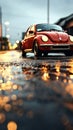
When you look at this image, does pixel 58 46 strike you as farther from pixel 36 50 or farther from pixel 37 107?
pixel 37 107

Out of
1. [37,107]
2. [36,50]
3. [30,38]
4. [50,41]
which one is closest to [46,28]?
[30,38]

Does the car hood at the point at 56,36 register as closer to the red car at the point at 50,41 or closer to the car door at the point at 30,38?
the red car at the point at 50,41

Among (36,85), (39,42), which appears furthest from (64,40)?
(36,85)

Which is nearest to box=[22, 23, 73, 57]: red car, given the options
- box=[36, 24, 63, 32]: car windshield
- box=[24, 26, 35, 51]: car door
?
box=[36, 24, 63, 32]: car windshield

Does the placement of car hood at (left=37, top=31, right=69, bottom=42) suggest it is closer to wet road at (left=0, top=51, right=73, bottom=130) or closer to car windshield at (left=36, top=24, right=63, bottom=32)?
car windshield at (left=36, top=24, right=63, bottom=32)

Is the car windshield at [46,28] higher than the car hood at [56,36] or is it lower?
higher

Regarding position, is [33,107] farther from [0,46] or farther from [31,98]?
[0,46]

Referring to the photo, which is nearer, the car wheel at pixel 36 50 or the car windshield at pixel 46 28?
the car wheel at pixel 36 50

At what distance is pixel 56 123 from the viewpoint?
3.32 meters

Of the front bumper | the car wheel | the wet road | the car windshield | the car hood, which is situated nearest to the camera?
the wet road

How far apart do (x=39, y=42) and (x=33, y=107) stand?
12700 mm

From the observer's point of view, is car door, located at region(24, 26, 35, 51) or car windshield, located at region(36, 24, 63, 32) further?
car door, located at region(24, 26, 35, 51)

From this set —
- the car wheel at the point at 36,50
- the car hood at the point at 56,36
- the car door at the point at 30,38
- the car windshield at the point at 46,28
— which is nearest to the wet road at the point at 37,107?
the car hood at the point at 56,36

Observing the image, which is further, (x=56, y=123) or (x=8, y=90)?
(x=8, y=90)
